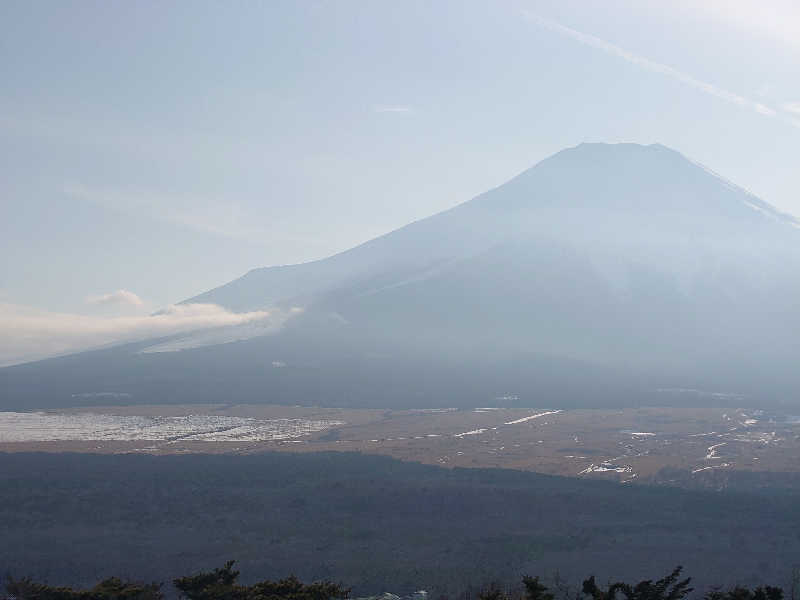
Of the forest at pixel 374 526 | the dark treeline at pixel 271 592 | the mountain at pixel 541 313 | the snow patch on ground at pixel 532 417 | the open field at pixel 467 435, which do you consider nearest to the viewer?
the dark treeline at pixel 271 592

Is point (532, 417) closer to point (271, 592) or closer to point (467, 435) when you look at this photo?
point (467, 435)

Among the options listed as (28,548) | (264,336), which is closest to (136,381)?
(264,336)

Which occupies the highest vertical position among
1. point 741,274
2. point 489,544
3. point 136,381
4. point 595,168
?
point 595,168

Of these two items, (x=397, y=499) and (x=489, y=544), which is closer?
(x=489, y=544)

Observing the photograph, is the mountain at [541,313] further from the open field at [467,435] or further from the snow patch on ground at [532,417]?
the open field at [467,435]

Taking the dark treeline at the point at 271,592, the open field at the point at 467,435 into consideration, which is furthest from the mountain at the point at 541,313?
the dark treeline at the point at 271,592

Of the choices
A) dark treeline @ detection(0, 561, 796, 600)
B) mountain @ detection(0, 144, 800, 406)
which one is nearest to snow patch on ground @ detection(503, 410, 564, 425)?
mountain @ detection(0, 144, 800, 406)

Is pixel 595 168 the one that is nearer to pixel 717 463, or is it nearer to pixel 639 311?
pixel 639 311
